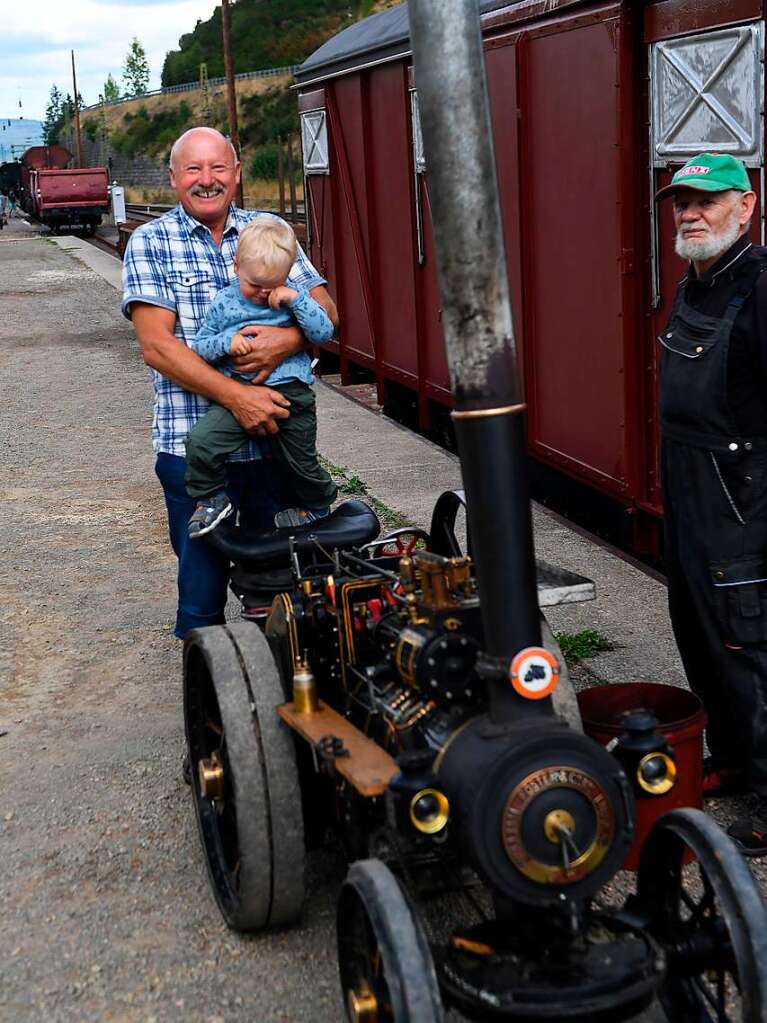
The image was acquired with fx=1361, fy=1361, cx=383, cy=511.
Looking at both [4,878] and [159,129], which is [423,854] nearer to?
[4,878]

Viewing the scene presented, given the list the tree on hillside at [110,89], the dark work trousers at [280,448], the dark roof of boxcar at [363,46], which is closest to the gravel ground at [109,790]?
the dark work trousers at [280,448]

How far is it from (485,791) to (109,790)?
2396 millimetres

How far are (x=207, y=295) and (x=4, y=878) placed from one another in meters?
1.95

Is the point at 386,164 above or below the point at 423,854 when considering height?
above

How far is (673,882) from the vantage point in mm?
2971

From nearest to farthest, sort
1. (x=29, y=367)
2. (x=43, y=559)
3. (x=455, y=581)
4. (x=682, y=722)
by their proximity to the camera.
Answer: (x=455, y=581), (x=682, y=722), (x=43, y=559), (x=29, y=367)

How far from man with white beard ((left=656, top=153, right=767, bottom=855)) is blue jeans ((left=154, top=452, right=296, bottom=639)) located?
1.35 meters

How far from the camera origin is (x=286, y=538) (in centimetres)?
414

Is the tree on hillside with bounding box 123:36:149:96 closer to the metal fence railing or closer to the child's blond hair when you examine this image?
the metal fence railing

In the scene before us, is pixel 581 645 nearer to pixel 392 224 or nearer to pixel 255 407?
pixel 255 407

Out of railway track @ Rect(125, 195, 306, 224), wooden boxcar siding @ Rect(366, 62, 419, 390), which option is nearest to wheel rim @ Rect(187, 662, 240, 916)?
wooden boxcar siding @ Rect(366, 62, 419, 390)

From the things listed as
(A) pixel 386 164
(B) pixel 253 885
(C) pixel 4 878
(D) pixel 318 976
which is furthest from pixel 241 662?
(A) pixel 386 164

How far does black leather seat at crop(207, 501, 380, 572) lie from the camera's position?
13.5ft

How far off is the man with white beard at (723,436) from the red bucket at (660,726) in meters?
0.27
